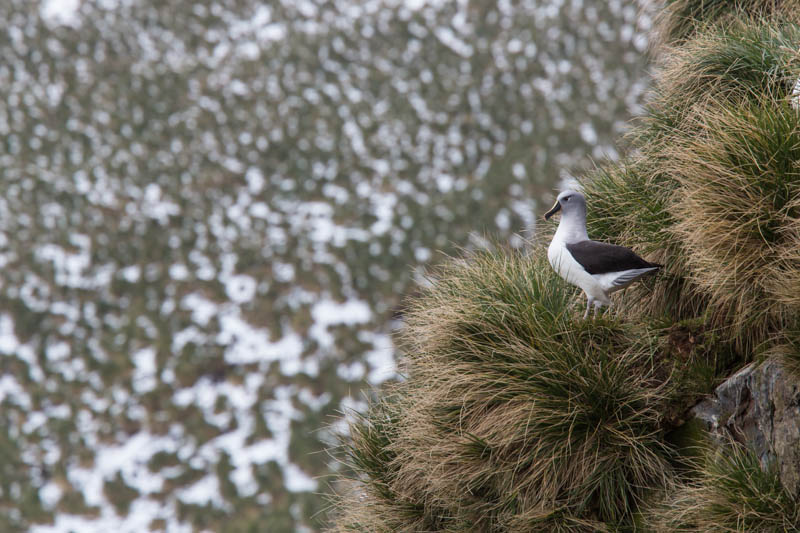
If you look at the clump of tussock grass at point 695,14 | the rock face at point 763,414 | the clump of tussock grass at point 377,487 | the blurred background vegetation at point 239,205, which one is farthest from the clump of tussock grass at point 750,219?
the clump of tussock grass at point 695,14

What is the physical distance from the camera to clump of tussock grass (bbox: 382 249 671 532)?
13.0 feet

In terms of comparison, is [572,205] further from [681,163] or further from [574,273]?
[681,163]

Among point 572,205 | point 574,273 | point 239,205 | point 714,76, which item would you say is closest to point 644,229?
point 572,205

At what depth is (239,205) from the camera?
750 inches

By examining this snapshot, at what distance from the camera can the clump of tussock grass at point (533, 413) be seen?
13.0 ft

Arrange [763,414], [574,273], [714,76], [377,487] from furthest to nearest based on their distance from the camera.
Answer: [714,76] → [377,487] → [574,273] → [763,414]

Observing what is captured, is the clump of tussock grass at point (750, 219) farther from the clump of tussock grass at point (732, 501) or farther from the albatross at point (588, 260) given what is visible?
the clump of tussock grass at point (732, 501)

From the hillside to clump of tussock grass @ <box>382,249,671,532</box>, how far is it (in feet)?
0.04

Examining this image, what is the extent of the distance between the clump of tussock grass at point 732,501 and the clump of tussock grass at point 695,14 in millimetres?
4442

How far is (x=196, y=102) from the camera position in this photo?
24109 millimetres

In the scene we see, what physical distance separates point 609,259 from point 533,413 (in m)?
0.93

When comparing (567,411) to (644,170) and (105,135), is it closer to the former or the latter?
(644,170)

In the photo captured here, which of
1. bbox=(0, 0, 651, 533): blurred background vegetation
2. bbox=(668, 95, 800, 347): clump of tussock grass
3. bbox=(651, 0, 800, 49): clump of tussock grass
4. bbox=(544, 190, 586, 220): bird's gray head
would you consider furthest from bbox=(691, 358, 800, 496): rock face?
bbox=(651, 0, 800, 49): clump of tussock grass

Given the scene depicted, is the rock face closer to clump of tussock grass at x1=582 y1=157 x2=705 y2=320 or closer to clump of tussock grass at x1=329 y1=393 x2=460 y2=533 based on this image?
clump of tussock grass at x1=582 y1=157 x2=705 y2=320
